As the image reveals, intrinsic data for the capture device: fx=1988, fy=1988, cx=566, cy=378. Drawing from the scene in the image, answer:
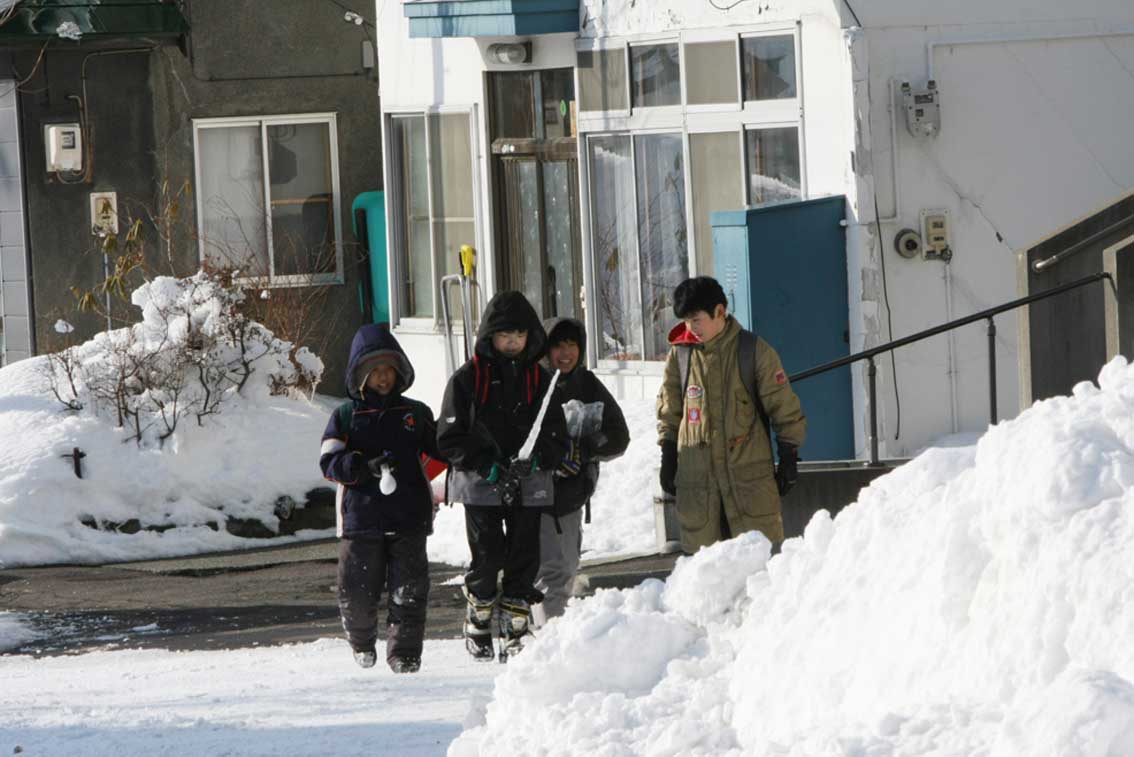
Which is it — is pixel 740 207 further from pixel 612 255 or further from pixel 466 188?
pixel 466 188

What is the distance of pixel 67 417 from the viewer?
49.8 feet

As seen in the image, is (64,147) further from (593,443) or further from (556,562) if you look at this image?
(556,562)

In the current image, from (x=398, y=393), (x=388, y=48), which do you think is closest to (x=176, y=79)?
(x=388, y=48)

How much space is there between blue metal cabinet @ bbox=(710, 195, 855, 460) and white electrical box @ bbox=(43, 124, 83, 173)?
810 cm

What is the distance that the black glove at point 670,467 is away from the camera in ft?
27.6

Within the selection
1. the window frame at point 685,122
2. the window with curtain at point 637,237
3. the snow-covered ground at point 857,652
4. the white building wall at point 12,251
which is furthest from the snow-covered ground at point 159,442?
the snow-covered ground at point 857,652

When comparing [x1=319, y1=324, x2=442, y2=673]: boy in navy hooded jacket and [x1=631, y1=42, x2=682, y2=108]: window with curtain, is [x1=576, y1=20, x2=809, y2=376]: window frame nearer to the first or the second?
[x1=631, y1=42, x2=682, y2=108]: window with curtain

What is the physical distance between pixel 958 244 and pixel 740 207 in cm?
171

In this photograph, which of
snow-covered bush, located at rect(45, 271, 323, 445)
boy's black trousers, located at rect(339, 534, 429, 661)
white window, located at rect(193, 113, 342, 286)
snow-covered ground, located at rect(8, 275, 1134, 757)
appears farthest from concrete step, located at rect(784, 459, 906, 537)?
white window, located at rect(193, 113, 342, 286)

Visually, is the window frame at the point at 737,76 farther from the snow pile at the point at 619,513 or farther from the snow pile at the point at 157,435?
the snow pile at the point at 157,435

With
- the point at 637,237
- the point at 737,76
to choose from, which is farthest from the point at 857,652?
the point at 637,237

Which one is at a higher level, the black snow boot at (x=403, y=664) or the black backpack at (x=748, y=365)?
the black backpack at (x=748, y=365)

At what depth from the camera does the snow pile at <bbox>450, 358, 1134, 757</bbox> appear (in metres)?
4.06

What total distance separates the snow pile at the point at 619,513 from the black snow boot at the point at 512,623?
143 inches
